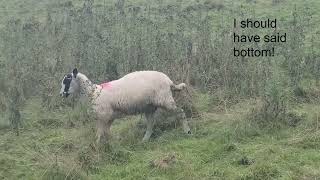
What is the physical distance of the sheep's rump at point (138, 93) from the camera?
9.16 meters

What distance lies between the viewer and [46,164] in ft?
25.6

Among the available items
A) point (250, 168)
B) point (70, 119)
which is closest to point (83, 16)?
point (70, 119)

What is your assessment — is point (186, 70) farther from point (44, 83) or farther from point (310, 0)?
point (310, 0)

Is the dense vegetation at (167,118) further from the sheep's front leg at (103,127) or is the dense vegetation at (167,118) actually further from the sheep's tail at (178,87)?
the sheep's tail at (178,87)

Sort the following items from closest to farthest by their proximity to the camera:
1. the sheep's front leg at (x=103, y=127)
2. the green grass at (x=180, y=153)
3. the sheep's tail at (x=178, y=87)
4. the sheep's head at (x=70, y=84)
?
the green grass at (x=180, y=153)
the sheep's front leg at (x=103, y=127)
the sheep's head at (x=70, y=84)
the sheep's tail at (x=178, y=87)

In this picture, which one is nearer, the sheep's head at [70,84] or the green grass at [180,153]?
the green grass at [180,153]

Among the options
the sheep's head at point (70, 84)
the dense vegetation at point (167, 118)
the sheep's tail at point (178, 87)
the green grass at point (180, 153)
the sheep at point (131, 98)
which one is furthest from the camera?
the sheep's tail at point (178, 87)

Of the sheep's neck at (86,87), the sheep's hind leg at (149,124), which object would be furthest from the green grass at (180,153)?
the sheep's neck at (86,87)

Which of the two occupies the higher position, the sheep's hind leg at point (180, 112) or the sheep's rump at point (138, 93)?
the sheep's rump at point (138, 93)

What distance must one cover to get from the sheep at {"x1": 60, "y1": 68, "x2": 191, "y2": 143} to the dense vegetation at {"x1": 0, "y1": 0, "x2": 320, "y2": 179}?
30cm

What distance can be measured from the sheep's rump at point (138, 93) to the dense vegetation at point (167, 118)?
0.48 meters

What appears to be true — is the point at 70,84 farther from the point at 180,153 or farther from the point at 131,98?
the point at 180,153

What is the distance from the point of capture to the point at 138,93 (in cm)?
920

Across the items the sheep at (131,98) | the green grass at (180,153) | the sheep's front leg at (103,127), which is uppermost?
the sheep at (131,98)
